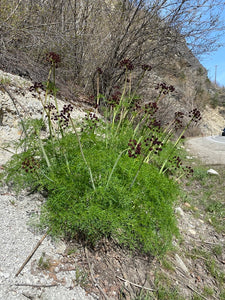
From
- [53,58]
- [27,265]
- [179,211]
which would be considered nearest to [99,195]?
[27,265]

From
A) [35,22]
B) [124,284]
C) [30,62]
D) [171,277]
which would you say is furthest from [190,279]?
[35,22]

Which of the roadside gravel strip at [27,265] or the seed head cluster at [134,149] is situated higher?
the seed head cluster at [134,149]

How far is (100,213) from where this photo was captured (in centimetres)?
206

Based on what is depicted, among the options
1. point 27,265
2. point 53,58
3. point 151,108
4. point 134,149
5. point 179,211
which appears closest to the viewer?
point 27,265

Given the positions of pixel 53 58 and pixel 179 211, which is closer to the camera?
pixel 53 58

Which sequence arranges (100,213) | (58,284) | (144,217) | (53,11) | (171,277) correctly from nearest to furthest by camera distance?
(58,284) → (100,213) → (144,217) → (171,277) → (53,11)

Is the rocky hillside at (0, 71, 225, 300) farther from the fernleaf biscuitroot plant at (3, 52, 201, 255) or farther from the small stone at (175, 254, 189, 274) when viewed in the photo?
the fernleaf biscuitroot plant at (3, 52, 201, 255)

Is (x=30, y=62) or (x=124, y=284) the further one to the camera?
(x=30, y=62)

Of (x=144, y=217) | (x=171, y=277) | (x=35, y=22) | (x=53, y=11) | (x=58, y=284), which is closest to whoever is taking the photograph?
(x=58, y=284)

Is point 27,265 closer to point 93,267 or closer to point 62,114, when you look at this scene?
point 93,267

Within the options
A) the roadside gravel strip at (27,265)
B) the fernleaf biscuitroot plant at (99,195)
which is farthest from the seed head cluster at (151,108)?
the roadside gravel strip at (27,265)

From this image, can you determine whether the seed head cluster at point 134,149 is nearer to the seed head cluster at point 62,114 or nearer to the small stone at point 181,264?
the seed head cluster at point 62,114

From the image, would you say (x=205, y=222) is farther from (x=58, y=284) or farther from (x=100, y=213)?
(x=58, y=284)

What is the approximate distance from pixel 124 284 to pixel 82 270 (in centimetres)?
45
